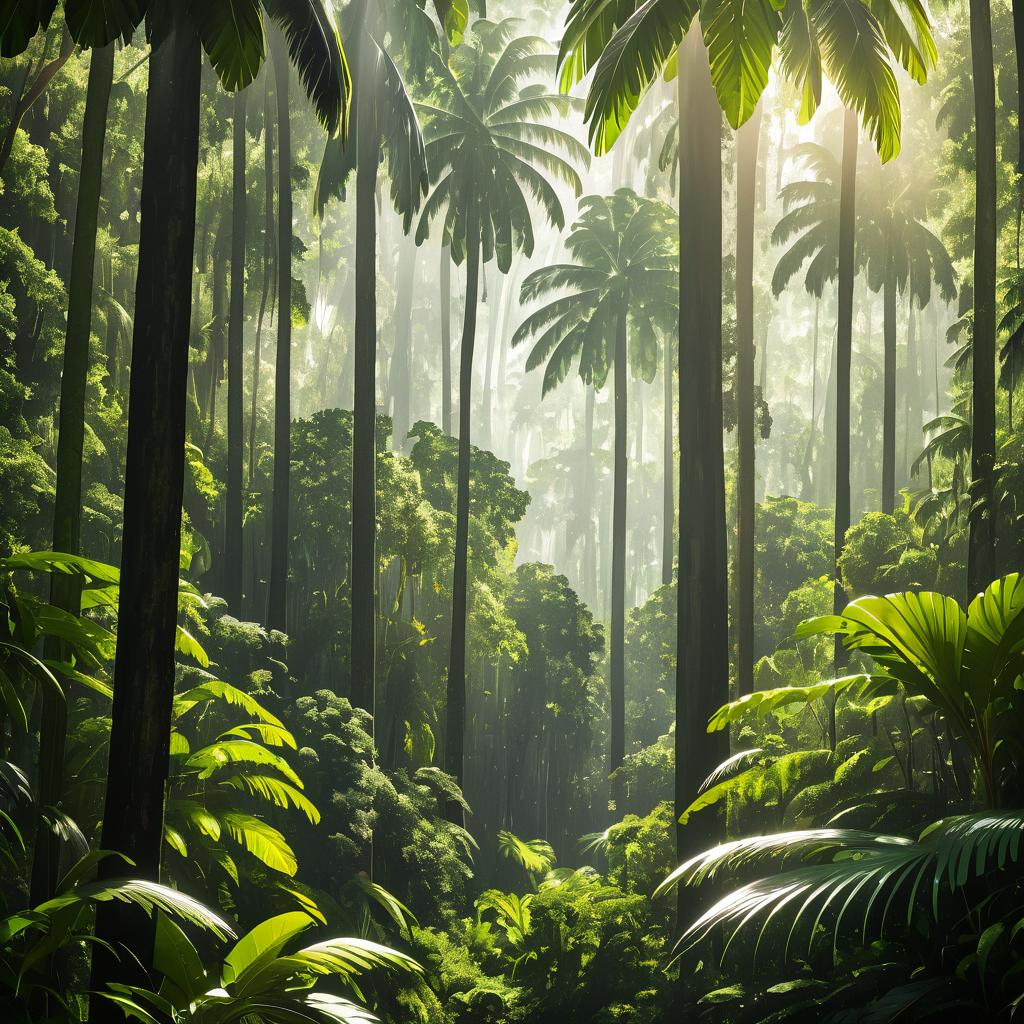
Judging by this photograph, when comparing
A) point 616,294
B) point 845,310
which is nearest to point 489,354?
point 616,294

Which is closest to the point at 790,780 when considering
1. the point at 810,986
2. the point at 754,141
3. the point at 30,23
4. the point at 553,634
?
the point at 810,986

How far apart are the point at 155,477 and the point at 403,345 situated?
45.2m

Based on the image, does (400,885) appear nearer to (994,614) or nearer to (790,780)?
(790,780)

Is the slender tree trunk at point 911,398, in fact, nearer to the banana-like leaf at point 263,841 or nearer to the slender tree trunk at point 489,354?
the slender tree trunk at point 489,354

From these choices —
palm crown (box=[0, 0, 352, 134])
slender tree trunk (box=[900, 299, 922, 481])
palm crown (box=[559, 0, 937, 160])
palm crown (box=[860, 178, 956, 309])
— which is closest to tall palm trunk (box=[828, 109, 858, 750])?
palm crown (box=[860, 178, 956, 309])

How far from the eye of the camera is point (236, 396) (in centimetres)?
1995

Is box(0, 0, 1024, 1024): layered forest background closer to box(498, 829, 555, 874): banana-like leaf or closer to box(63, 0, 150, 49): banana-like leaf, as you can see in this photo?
box(63, 0, 150, 49): banana-like leaf

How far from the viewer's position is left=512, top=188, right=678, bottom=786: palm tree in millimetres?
28219

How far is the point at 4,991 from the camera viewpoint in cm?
539

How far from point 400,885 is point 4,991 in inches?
382

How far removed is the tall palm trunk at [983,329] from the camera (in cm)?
1148

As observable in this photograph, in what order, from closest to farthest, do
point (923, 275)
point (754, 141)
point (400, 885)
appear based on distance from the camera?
1. point (400, 885)
2. point (754, 141)
3. point (923, 275)

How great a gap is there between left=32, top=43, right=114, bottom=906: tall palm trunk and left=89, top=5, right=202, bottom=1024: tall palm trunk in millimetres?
992

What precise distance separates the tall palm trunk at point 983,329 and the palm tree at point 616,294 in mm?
14324
